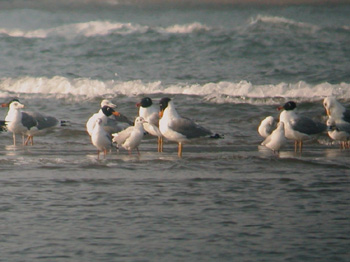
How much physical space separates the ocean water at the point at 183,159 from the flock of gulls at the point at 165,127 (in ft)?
0.77

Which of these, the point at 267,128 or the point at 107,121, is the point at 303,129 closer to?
the point at 267,128

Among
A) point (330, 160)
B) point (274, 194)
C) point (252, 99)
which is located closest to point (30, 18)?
point (252, 99)

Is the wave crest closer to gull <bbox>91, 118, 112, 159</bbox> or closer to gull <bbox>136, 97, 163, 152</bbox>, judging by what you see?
gull <bbox>136, 97, 163, 152</bbox>

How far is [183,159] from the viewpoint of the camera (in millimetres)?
10703

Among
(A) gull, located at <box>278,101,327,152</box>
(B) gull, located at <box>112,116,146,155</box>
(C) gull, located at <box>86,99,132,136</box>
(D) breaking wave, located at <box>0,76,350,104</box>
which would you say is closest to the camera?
(B) gull, located at <box>112,116,146,155</box>

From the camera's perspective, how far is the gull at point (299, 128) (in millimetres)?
12234

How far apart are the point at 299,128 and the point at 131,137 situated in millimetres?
2463

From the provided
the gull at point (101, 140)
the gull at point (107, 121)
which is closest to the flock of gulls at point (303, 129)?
the gull at point (107, 121)

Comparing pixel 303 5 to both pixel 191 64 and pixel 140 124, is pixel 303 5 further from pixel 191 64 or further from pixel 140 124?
pixel 140 124

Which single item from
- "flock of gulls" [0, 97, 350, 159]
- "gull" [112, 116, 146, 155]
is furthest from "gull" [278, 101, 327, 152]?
"gull" [112, 116, 146, 155]

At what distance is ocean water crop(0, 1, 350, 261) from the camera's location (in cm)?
616

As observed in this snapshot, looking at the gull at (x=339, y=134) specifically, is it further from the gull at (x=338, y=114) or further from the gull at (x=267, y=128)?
the gull at (x=267, y=128)

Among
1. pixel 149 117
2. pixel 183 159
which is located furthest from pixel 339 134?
pixel 149 117

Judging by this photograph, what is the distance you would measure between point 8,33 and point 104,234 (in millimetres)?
28848
